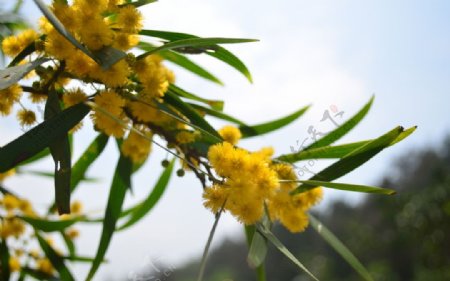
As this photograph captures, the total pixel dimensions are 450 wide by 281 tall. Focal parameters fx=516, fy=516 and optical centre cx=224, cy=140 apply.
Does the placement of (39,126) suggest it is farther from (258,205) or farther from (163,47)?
(258,205)

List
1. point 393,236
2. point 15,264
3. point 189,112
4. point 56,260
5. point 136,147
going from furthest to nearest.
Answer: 1. point 393,236
2. point 15,264
3. point 56,260
4. point 136,147
5. point 189,112

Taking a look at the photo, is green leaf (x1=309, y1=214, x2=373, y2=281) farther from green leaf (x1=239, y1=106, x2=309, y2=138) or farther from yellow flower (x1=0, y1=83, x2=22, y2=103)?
yellow flower (x1=0, y1=83, x2=22, y2=103)

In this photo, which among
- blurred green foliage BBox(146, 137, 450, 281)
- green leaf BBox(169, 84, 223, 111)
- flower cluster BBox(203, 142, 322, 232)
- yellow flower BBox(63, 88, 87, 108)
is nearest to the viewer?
flower cluster BBox(203, 142, 322, 232)

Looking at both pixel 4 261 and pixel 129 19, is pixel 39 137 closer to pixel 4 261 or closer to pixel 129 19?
pixel 129 19

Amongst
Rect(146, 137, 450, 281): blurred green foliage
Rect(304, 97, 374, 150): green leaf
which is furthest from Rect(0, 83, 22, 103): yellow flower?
Rect(146, 137, 450, 281): blurred green foliage

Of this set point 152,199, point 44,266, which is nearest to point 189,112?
point 152,199

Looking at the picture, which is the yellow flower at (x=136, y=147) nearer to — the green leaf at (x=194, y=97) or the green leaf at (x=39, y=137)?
the green leaf at (x=194, y=97)
